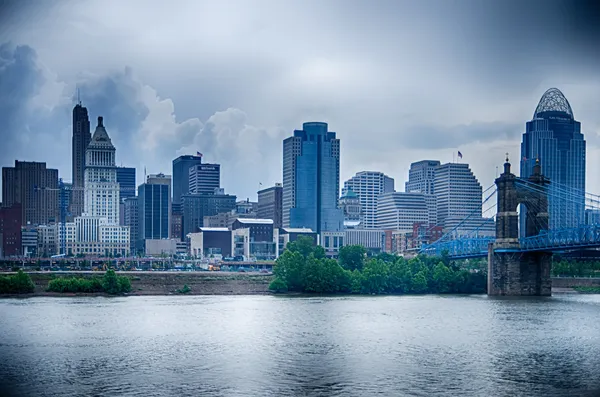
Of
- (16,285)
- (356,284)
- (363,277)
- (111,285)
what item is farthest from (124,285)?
(363,277)

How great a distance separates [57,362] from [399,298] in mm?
48634

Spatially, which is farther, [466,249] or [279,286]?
[466,249]

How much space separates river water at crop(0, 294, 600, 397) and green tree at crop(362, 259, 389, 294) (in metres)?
21.3

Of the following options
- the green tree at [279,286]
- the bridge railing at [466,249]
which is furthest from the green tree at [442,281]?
the green tree at [279,286]

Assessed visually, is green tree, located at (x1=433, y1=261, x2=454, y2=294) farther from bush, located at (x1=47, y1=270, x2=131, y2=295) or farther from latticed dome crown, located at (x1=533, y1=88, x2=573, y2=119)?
latticed dome crown, located at (x1=533, y1=88, x2=573, y2=119)

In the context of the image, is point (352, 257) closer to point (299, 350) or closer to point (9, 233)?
point (299, 350)

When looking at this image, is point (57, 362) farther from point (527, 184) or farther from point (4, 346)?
point (527, 184)

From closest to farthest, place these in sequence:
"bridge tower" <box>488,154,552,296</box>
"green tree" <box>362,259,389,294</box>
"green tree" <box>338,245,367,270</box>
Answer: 1. "bridge tower" <box>488,154,552,296</box>
2. "green tree" <box>362,259,389,294</box>
3. "green tree" <box>338,245,367,270</box>

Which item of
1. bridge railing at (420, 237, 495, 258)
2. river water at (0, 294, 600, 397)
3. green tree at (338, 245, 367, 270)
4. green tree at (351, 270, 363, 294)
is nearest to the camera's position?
river water at (0, 294, 600, 397)

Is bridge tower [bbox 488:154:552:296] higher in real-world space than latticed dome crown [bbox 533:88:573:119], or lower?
lower

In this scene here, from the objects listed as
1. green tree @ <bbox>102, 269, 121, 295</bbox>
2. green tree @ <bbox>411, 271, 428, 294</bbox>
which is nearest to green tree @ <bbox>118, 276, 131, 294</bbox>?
green tree @ <bbox>102, 269, 121, 295</bbox>

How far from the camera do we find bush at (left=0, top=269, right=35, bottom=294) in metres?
82.1

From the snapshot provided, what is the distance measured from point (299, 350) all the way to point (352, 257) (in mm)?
56203

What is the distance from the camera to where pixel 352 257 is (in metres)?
98.1
